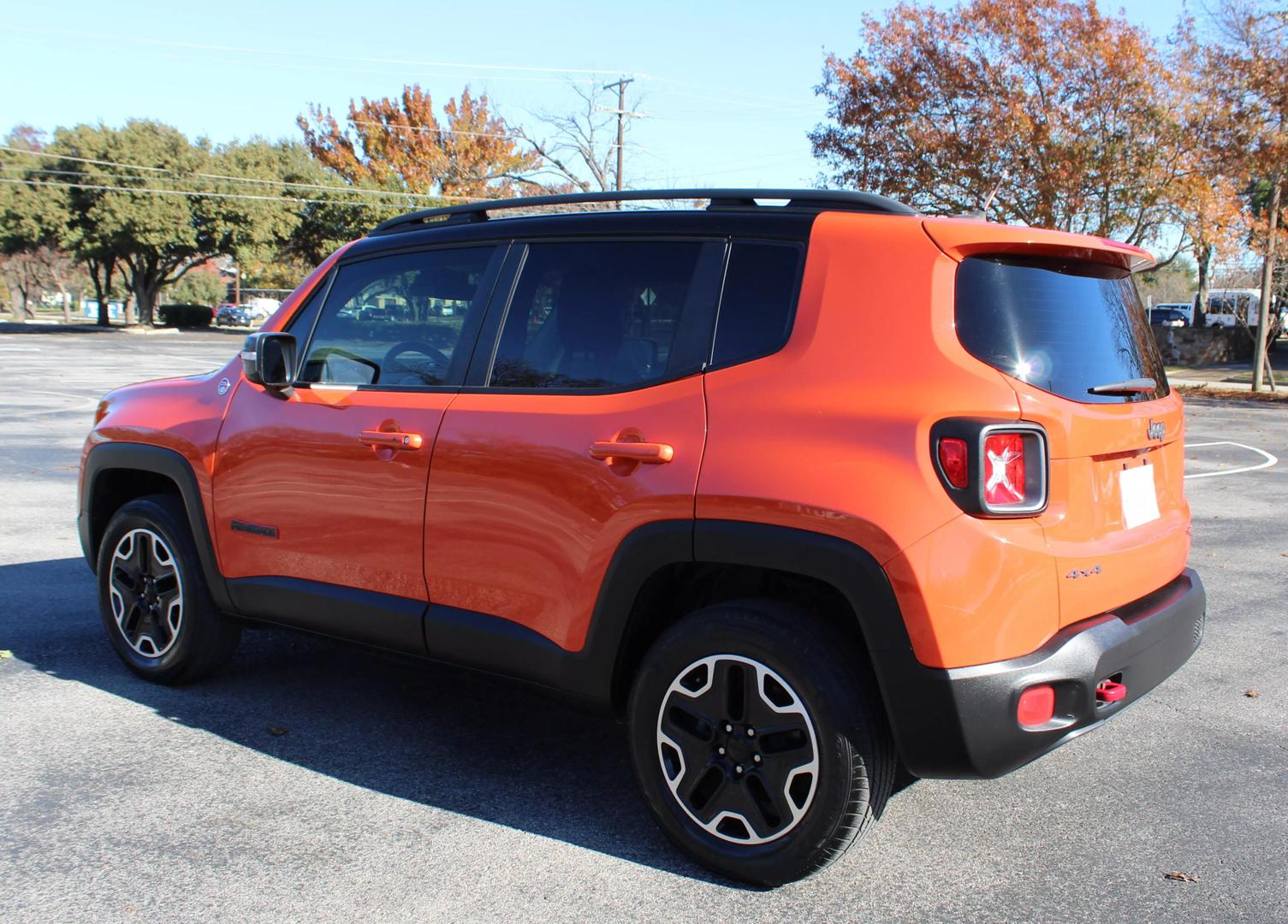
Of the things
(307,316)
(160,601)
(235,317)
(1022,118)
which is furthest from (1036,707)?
(235,317)

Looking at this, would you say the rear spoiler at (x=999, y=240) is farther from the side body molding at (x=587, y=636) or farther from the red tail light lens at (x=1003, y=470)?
the side body molding at (x=587, y=636)

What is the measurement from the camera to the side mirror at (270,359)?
13.5 feet

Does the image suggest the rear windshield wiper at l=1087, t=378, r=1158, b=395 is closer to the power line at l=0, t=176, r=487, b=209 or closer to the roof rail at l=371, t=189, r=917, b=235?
the roof rail at l=371, t=189, r=917, b=235

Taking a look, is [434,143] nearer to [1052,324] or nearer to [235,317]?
[235,317]

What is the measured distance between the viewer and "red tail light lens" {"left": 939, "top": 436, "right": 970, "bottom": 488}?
2.71m

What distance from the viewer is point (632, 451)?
10.3 ft

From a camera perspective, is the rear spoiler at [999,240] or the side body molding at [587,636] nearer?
the rear spoiler at [999,240]

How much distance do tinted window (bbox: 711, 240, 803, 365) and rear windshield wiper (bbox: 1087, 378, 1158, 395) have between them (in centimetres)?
88

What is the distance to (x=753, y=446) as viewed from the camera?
2.96m

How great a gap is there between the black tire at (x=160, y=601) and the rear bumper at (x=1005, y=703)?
9.63 ft

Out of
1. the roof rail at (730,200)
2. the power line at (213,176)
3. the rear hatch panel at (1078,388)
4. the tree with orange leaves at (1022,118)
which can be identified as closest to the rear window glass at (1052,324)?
the rear hatch panel at (1078,388)

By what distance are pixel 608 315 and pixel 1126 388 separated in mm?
1555

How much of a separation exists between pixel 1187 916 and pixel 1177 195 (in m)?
25.1

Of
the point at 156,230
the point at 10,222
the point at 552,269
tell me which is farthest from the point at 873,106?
the point at 10,222
